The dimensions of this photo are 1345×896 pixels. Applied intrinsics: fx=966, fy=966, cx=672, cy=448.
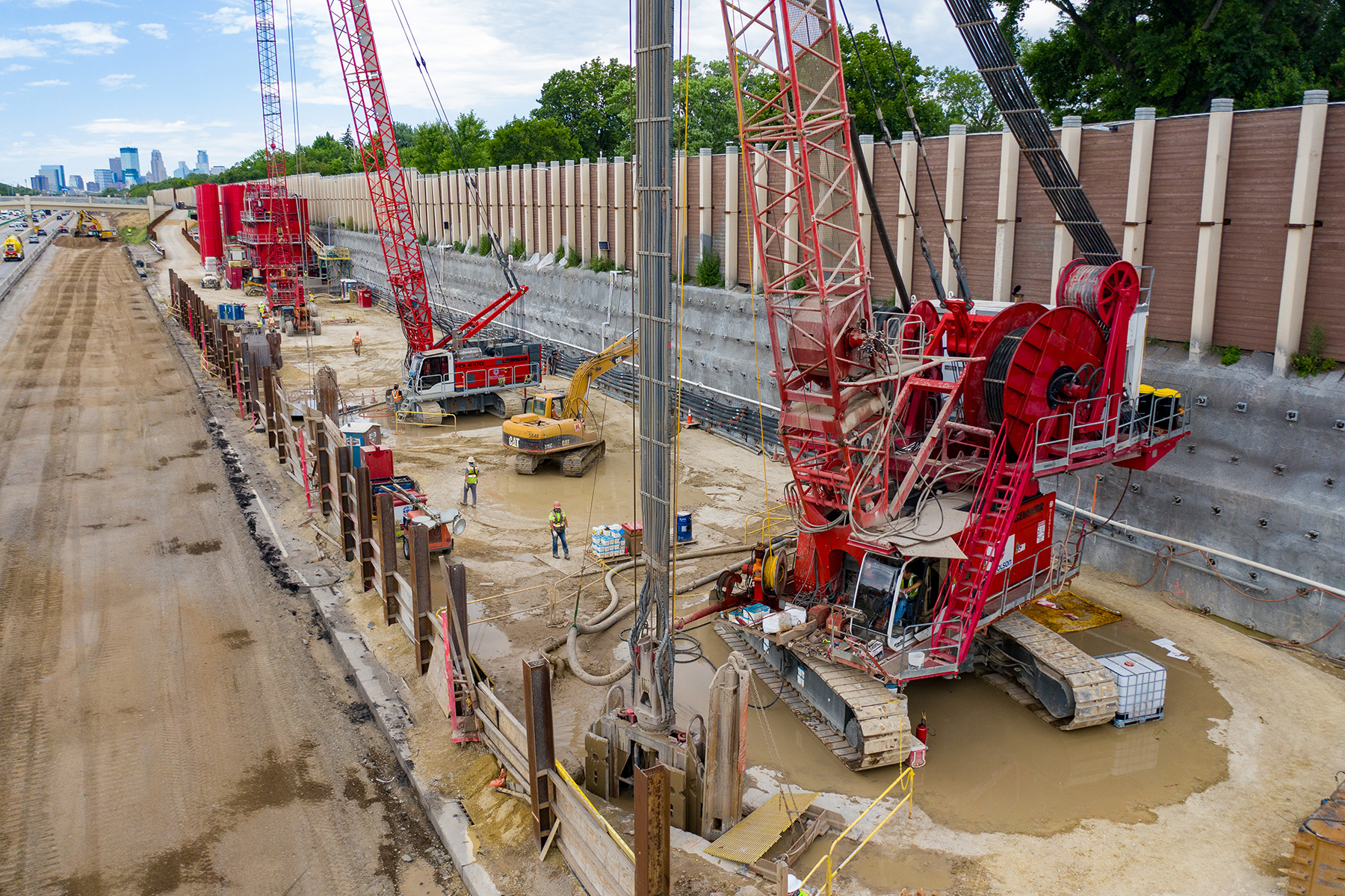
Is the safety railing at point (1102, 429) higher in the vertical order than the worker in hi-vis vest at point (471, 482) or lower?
higher

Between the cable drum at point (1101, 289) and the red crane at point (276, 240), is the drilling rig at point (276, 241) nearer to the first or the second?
the red crane at point (276, 240)

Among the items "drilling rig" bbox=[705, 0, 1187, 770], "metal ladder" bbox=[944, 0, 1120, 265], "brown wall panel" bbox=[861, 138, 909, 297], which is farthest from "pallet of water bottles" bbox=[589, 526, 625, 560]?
"brown wall panel" bbox=[861, 138, 909, 297]

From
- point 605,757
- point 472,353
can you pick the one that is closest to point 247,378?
point 472,353

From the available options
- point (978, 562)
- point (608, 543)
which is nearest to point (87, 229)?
point (608, 543)

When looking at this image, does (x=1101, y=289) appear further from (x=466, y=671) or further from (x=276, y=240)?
(x=276, y=240)

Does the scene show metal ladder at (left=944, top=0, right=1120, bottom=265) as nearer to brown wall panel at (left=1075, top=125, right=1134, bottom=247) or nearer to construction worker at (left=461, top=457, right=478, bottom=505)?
brown wall panel at (left=1075, top=125, right=1134, bottom=247)

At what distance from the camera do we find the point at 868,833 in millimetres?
12406

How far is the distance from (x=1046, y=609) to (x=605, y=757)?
34.7ft

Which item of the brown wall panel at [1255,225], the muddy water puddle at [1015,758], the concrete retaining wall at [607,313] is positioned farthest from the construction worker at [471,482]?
the brown wall panel at [1255,225]

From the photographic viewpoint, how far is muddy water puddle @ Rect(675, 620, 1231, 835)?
13.1 metres

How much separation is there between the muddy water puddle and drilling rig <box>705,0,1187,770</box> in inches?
15.9

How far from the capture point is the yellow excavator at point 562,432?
2805 cm

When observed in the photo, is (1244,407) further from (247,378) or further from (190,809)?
(247,378)

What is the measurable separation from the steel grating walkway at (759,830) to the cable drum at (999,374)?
22.2ft
